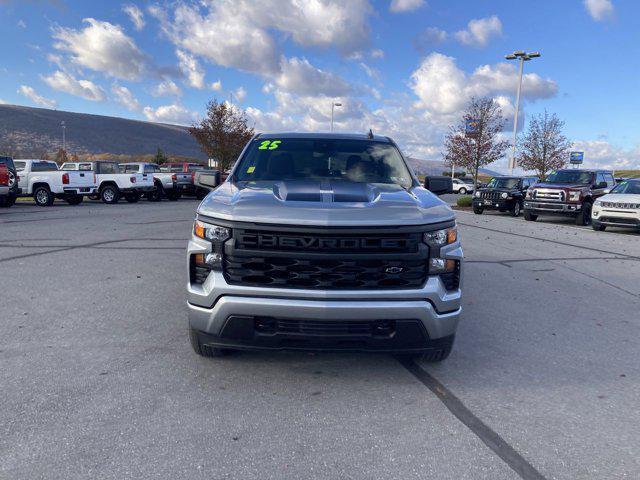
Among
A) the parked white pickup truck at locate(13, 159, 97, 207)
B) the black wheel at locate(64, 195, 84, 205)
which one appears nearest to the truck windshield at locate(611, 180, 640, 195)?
the parked white pickup truck at locate(13, 159, 97, 207)

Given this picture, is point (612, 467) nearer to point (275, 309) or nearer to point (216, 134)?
point (275, 309)

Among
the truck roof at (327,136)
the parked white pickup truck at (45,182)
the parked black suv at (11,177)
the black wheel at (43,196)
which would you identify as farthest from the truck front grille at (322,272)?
the black wheel at (43,196)

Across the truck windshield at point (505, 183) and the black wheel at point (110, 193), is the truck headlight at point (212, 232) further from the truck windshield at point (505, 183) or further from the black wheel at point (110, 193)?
the black wheel at point (110, 193)

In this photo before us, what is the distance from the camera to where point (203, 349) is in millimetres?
3754

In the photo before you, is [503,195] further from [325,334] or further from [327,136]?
[325,334]

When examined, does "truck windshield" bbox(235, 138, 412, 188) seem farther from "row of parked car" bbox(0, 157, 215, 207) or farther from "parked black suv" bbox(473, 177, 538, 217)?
"parked black suv" bbox(473, 177, 538, 217)

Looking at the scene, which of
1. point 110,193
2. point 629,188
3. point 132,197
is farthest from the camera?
point 132,197

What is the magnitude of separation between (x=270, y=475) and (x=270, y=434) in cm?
39

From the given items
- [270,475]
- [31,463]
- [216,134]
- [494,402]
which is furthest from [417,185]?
[216,134]

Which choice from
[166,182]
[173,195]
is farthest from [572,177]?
[173,195]

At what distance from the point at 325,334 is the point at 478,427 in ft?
3.54

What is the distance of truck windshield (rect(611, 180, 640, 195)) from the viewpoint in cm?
1526

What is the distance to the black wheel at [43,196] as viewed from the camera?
20.8 m

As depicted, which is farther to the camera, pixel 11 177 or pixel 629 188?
pixel 11 177
